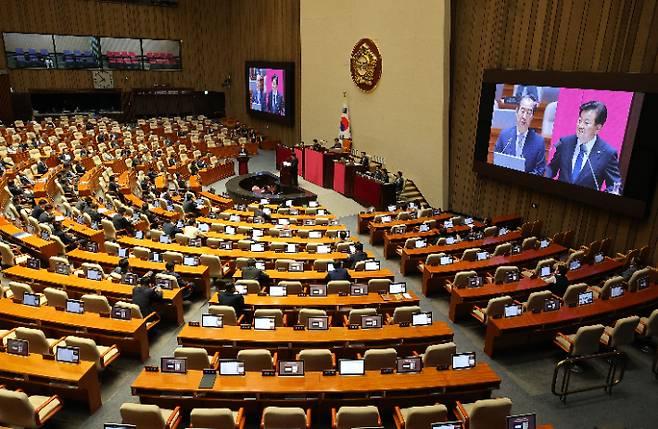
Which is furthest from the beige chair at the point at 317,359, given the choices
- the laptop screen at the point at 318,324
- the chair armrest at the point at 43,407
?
the chair armrest at the point at 43,407

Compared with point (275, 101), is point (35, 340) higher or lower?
lower

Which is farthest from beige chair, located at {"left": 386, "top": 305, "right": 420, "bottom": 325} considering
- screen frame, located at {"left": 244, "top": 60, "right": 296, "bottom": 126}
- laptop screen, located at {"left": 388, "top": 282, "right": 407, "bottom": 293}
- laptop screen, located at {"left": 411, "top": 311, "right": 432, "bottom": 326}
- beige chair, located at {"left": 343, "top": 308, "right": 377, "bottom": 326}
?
screen frame, located at {"left": 244, "top": 60, "right": 296, "bottom": 126}

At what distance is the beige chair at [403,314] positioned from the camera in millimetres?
8141

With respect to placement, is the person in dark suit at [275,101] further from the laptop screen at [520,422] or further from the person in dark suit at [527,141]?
the laptop screen at [520,422]

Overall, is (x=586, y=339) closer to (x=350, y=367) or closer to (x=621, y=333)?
(x=621, y=333)

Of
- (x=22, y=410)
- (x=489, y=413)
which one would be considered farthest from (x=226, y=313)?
(x=489, y=413)

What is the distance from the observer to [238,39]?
109 ft

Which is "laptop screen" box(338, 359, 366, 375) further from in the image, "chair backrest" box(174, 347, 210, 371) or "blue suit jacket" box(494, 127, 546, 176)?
"blue suit jacket" box(494, 127, 546, 176)

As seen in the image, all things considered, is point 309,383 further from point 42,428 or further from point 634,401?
point 634,401

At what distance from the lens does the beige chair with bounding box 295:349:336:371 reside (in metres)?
6.63

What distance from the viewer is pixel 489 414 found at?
18.7 ft

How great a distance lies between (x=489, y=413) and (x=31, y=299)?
25.0ft

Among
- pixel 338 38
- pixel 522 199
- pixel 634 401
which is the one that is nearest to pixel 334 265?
pixel 634 401

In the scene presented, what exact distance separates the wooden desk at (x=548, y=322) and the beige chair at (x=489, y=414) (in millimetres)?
2396
